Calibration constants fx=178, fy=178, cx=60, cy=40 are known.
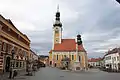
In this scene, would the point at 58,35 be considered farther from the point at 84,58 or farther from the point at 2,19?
the point at 2,19

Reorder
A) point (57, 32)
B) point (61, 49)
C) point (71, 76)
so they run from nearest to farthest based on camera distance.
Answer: point (71, 76), point (61, 49), point (57, 32)

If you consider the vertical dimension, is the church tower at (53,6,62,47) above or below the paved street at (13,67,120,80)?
above

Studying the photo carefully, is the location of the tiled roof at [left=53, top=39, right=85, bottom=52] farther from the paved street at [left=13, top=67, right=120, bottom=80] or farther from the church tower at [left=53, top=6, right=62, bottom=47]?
the paved street at [left=13, top=67, right=120, bottom=80]

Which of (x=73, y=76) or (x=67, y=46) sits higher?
(x=67, y=46)

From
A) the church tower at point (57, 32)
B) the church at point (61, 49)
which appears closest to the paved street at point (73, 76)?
the church at point (61, 49)

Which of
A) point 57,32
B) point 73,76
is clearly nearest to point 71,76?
point 73,76

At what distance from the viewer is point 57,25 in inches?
4013

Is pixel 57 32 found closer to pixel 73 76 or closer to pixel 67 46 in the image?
pixel 67 46

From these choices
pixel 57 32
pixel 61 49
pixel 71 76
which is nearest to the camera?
pixel 71 76

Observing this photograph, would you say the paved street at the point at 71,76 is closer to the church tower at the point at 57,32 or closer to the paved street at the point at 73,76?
the paved street at the point at 73,76

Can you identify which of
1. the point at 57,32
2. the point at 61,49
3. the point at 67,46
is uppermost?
the point at 57,32

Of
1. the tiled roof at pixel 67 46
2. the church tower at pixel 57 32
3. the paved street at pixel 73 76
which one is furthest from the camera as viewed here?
the church tower at pixel 57 32

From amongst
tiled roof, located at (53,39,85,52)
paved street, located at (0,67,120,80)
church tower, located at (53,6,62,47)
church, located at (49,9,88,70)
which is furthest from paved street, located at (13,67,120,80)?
church tower, located at (53,6,62,47)

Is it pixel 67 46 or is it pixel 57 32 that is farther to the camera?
pixel 57 32
